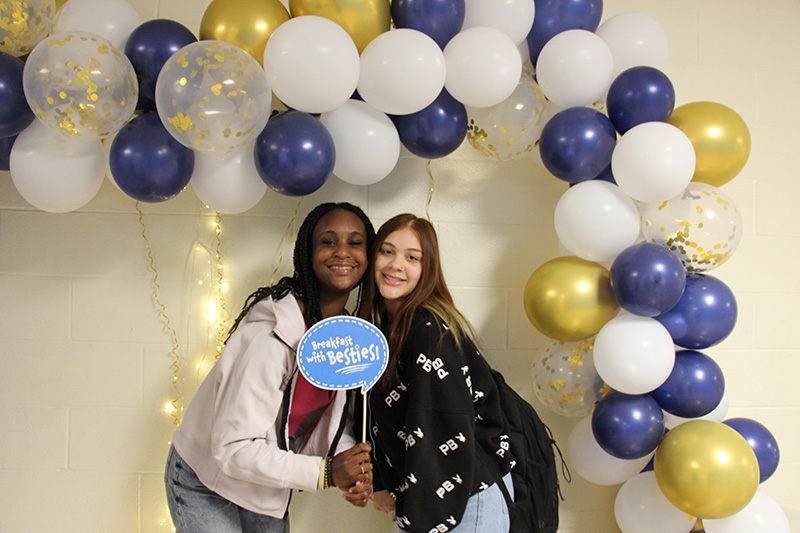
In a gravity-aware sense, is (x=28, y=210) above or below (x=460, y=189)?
below

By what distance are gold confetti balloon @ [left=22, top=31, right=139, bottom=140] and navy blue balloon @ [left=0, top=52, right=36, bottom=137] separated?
0.03 meters

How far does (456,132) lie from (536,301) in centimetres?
55

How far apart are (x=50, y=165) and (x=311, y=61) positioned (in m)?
0.73

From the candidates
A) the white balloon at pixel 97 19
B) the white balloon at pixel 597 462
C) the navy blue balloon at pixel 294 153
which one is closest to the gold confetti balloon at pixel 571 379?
the white balloon at pixel 597 462

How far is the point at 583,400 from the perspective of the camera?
1677 millimetres

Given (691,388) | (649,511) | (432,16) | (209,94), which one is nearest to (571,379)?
(691,388)

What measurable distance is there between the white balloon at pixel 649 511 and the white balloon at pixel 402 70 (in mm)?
1312

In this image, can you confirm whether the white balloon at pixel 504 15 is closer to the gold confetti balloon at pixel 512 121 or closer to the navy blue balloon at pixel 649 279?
the gold confetti balloon at pixel 512 121

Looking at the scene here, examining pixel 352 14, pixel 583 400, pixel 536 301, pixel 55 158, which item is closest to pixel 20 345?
pixel 55 158

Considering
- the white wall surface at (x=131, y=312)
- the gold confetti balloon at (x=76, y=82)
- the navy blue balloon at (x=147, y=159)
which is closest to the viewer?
the gold confetti balloon at (x=76, y=82)

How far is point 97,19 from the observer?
1472 mm

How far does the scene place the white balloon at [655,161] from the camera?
57.1 inches

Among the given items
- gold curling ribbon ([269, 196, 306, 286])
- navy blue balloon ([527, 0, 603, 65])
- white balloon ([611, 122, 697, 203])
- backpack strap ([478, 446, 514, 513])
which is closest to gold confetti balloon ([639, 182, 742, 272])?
white balloon ([611, 122, 697, 203])

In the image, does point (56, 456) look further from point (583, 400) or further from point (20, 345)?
point (583, 400)
